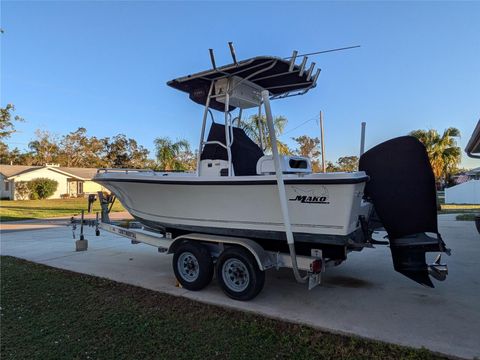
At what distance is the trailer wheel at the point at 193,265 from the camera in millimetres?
4719

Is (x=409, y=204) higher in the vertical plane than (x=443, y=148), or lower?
lower

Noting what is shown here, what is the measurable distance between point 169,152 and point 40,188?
1523 centimetres

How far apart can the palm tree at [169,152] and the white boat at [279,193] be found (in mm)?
19609

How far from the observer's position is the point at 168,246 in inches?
205

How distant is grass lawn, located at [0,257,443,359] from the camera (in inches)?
123

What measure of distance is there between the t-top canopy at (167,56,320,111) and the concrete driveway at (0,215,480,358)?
2886 millimetres

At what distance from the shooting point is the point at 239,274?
175 inches

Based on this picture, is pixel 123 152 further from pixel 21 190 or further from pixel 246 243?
pixel 246 243

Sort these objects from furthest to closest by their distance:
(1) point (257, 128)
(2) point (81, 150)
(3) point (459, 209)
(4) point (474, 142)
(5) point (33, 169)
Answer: (2) point (81, 150) → (5) point (33, 169) → (3) point (459, 209) → (4) point (474, 142) → (1) point (257, 128)

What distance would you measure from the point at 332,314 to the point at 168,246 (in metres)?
2.52

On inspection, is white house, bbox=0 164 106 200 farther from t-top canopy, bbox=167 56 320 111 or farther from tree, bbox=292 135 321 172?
t-top canopy, bbox=167 56 320 111

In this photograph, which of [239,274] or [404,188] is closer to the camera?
[404,188]

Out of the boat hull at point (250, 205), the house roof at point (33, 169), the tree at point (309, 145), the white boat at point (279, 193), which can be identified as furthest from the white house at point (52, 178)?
the white boat at point (279, 193)

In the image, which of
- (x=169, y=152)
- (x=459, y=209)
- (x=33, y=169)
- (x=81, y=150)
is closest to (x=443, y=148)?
(x=459, y=209)
